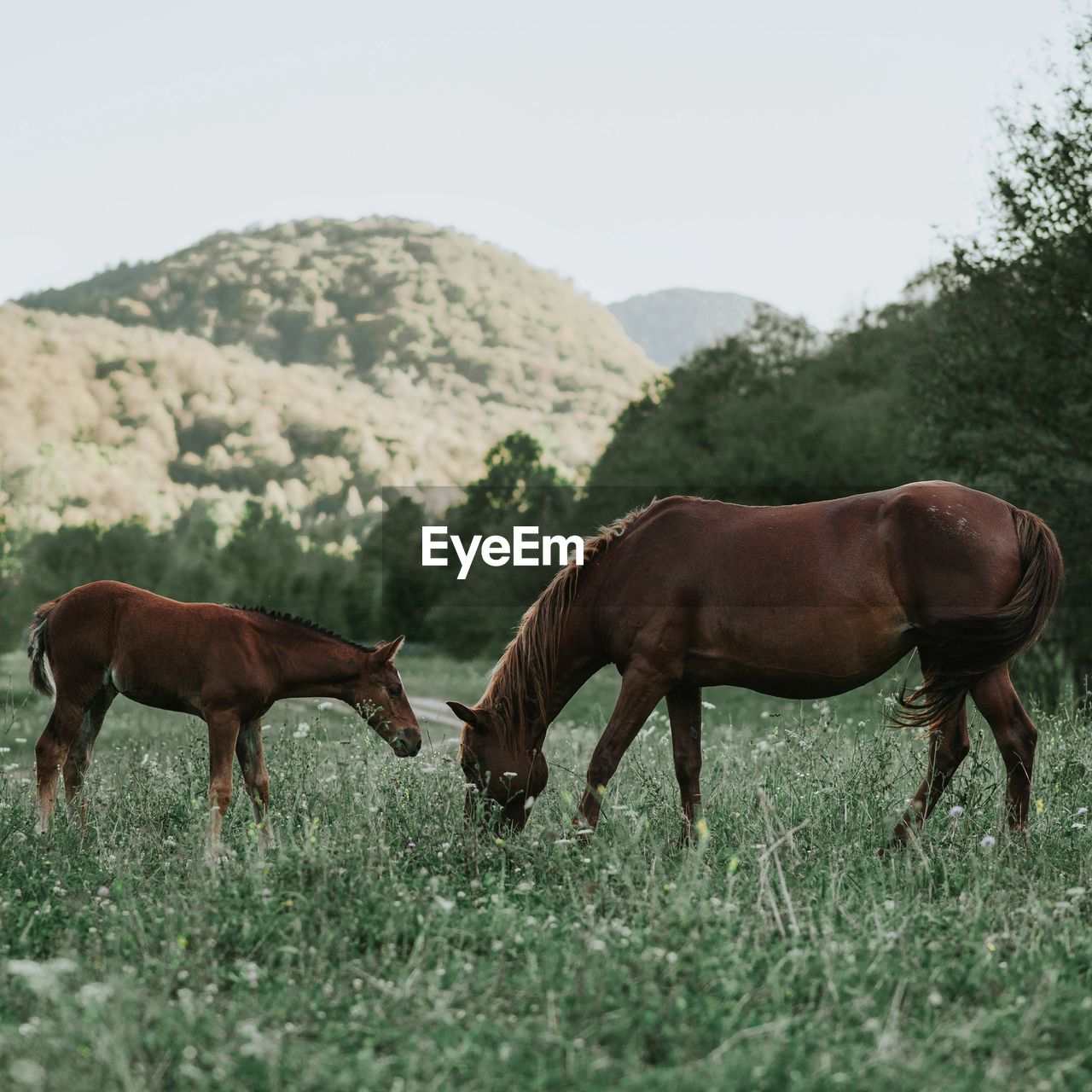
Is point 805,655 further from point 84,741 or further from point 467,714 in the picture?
point 84,741

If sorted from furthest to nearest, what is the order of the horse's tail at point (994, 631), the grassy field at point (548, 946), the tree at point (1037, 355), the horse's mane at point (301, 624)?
the tree at point (1037, 355) → the horse's mane at point (301, 624) → the horse's tail at point (994, 631) → the grassy field at point (548, 946)

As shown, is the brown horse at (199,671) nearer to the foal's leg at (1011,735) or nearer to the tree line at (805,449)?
the foal's leg at (1011,735)

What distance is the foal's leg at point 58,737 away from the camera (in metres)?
7.20

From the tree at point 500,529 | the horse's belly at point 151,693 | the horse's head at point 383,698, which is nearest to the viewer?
→ the horse's belly at point 151,693

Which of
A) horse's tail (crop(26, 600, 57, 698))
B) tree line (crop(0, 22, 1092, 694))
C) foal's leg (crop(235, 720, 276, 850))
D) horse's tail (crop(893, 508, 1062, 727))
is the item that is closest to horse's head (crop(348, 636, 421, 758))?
foal's leg (crop(235, 720, 276, 850))

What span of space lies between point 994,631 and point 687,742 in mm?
1879

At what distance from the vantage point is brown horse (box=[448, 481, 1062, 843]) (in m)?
6.42

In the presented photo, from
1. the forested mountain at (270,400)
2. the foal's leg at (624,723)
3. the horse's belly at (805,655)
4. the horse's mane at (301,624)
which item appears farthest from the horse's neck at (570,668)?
the forested mountain at (270,400)

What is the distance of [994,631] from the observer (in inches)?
249

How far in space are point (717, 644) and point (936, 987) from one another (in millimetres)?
2761

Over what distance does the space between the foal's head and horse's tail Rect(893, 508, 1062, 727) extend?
2.18 metres

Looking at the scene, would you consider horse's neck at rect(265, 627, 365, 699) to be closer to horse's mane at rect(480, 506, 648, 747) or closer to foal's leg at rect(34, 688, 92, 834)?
horse's mane at rect(480, 506, 648, 747)

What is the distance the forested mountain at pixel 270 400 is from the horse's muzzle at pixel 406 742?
235ft

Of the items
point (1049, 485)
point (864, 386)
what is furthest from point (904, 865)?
point (864, 386)
